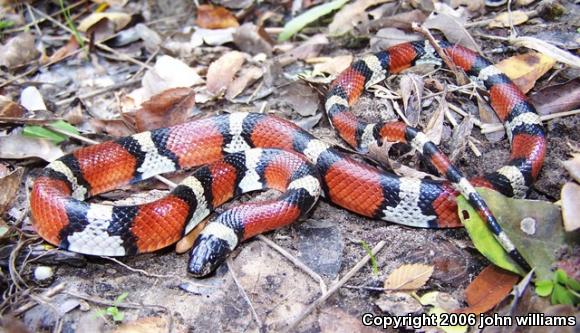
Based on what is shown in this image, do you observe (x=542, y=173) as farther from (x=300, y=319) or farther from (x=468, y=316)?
(x=300, y=319)

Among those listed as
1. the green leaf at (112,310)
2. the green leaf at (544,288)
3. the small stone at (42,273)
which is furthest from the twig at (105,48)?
the green leaf at (544,288)

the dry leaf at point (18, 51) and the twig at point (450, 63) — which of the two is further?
the dry leaf at point (18, 51)

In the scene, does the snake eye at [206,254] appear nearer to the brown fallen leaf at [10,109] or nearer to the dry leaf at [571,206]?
the dry leaf at [571,206]

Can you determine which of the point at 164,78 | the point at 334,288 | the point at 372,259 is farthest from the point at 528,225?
the point at 164,78

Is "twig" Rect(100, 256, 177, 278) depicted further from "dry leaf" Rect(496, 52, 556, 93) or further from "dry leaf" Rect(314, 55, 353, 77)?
"dry leaf" Rect(496, 52, 556, 93)

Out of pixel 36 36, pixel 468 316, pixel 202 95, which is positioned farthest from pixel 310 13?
pixel 468 316

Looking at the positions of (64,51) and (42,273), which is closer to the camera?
(42,273)

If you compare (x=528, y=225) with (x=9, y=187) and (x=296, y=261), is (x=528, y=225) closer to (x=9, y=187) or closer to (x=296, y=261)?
(x=296, y=261)
